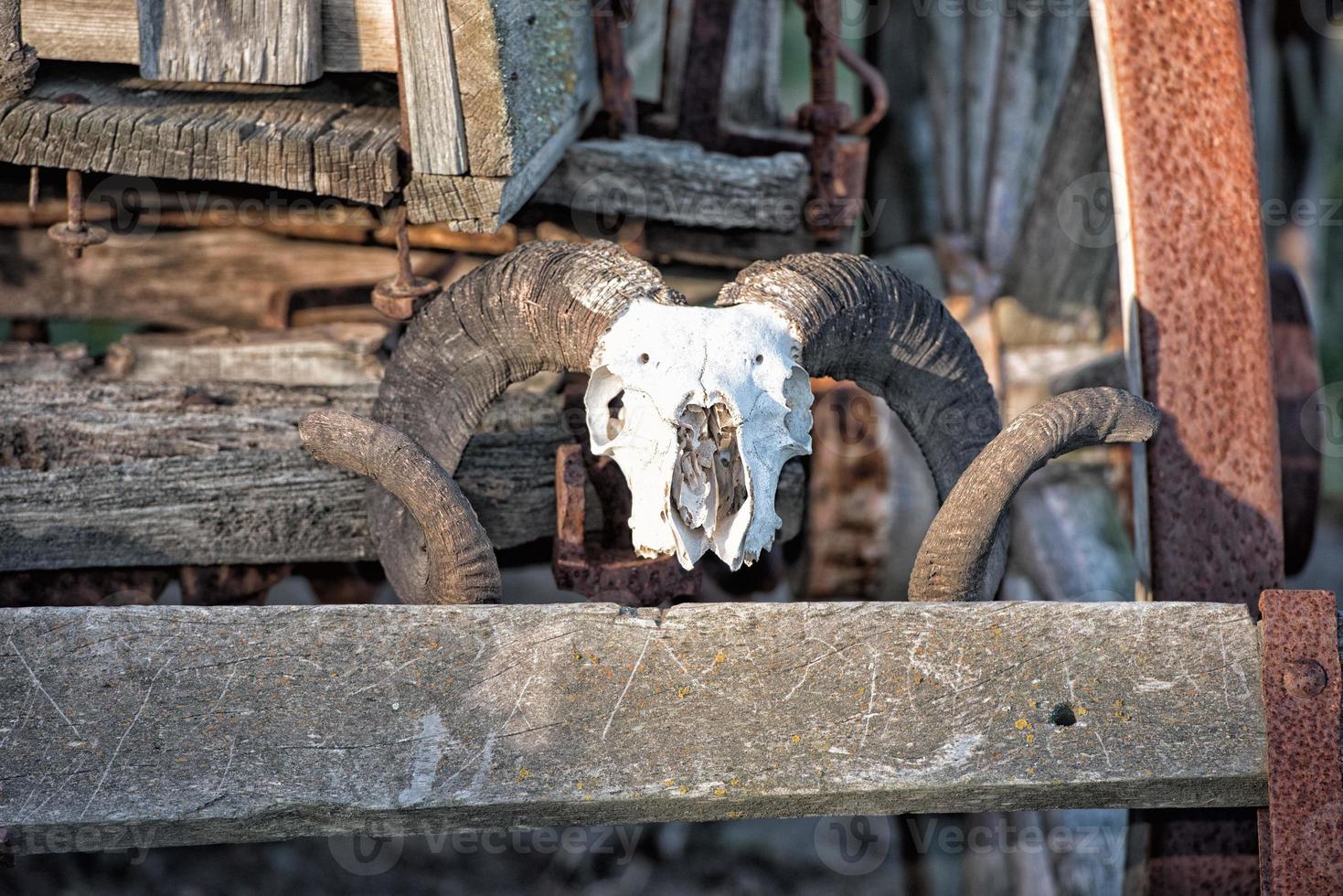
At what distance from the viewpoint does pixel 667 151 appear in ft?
12.3

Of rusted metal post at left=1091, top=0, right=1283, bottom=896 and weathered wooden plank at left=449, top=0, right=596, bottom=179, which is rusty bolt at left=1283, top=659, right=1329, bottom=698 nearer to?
rusted metal post at left=1091, top=0, right=1283, bottom=896

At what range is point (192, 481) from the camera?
3.06 metres

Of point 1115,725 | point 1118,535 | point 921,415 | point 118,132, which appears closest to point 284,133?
point 118,132

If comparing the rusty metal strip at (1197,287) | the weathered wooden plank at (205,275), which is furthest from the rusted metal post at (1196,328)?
the weathered wooden plank at (205,275)

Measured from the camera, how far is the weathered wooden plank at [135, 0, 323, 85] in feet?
9.49

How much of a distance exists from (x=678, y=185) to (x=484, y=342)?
4.22 feet

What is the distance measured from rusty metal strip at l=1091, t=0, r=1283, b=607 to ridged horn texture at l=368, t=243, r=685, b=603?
1.27 metres

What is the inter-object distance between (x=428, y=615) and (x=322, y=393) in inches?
53.5

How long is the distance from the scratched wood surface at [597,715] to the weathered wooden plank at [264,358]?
Result: 1.48 meters

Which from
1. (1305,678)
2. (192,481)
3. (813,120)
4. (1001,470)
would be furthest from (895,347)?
(192,481)

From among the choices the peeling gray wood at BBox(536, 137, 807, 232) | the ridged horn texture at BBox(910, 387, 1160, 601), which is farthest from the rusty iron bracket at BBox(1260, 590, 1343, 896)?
the peeling gray wood at BBox(536, 137, 807, 232)

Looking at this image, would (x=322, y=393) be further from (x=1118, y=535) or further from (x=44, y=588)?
(x=1118, y=535)

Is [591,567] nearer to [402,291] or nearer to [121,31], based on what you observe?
[402,291]

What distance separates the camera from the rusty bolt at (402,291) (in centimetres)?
304
